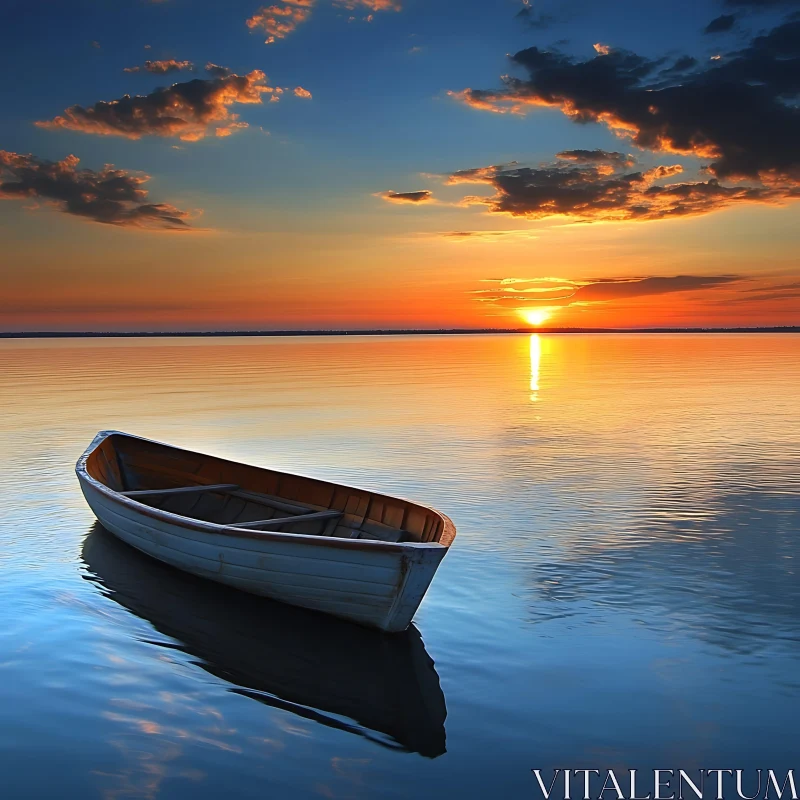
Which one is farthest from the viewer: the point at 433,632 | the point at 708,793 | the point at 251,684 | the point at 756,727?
the point at 433,632

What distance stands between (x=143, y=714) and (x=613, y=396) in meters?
33.0

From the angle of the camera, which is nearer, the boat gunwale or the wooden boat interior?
the boat gunwale

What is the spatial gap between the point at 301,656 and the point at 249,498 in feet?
17.5

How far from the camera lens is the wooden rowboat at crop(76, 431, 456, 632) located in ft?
27.5

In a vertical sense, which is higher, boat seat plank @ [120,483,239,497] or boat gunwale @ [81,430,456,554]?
boat gunwale @ [81,430,456,554]

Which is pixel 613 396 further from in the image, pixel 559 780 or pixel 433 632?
pixel 559 780

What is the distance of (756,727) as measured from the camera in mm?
6645

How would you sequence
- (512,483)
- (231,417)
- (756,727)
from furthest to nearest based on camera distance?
(231,417), (512,483), (756,727)

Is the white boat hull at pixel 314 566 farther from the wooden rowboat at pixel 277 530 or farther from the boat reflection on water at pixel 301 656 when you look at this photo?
the boat reflection on water at pixel 301 656

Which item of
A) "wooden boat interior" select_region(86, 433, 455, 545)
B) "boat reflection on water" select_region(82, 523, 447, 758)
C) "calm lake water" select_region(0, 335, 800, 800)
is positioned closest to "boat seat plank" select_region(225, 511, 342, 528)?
"wooden boat interior" select_region(86, 433, 455, 545)

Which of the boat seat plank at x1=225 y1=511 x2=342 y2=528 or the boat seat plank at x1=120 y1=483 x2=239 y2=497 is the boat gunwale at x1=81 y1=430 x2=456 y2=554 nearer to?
the boat seat plank at x1=225 y1=511 x2=342 y2=528

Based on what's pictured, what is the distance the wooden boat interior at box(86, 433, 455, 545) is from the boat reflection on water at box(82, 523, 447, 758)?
1.12m

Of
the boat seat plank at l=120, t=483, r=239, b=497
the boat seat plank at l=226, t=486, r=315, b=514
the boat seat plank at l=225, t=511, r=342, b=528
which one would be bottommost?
the boat seat plank at l=226, t=486, r=315, b=514

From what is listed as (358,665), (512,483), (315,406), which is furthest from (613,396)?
(358,665)
